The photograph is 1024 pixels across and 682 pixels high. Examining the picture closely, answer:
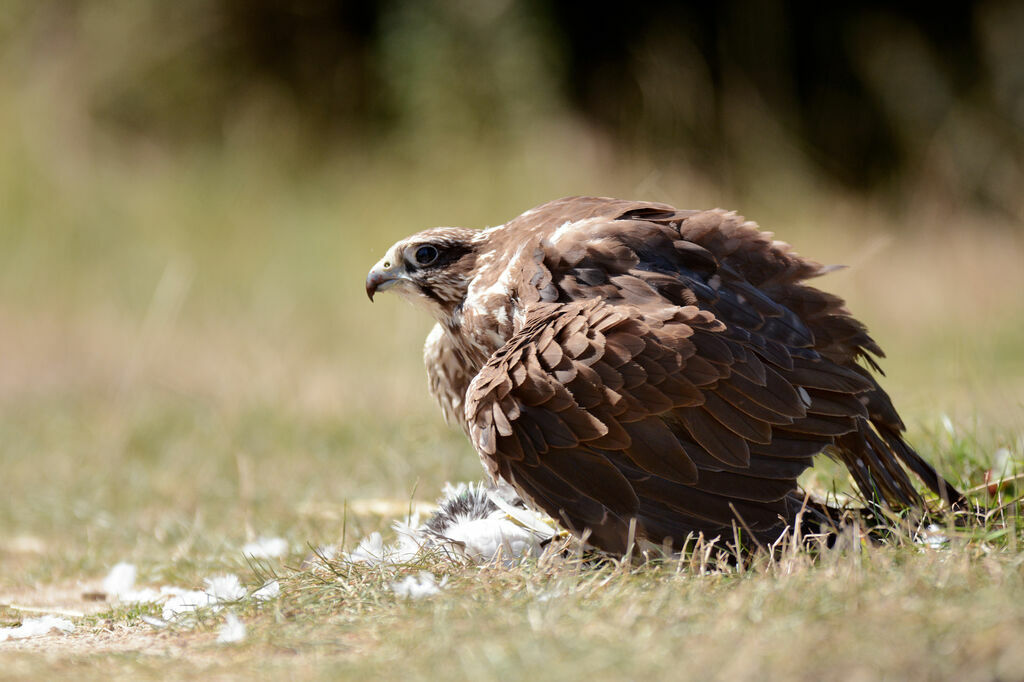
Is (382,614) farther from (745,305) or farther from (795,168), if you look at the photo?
(795,168)

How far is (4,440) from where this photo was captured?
18.0 ft

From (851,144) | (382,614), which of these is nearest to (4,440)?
(382,614)

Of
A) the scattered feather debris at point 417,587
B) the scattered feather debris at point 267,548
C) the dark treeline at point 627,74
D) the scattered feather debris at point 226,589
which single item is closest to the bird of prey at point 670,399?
the scattered feather debris at point 417,587

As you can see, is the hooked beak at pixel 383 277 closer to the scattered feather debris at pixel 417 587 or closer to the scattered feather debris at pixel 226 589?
the scattered feather debris at pixel 226 589

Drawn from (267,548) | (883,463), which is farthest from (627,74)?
(883,463)

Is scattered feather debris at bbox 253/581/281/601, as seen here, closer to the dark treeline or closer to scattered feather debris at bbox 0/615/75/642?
scattered feather debris at bbox 0/615/75/642

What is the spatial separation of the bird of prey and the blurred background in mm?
1483

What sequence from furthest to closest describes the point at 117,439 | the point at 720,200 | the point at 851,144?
1. the point at 851,144
2. the point at 720,200
3. the point at 117,439

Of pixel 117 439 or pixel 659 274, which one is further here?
pixel 117 439

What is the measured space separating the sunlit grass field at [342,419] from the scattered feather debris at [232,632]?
0.13 feet

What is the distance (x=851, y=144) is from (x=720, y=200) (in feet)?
9.51

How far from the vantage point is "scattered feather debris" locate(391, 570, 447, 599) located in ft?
8.01

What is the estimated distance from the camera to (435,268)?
11.4 feet

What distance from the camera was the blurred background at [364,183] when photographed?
529 centimetres
